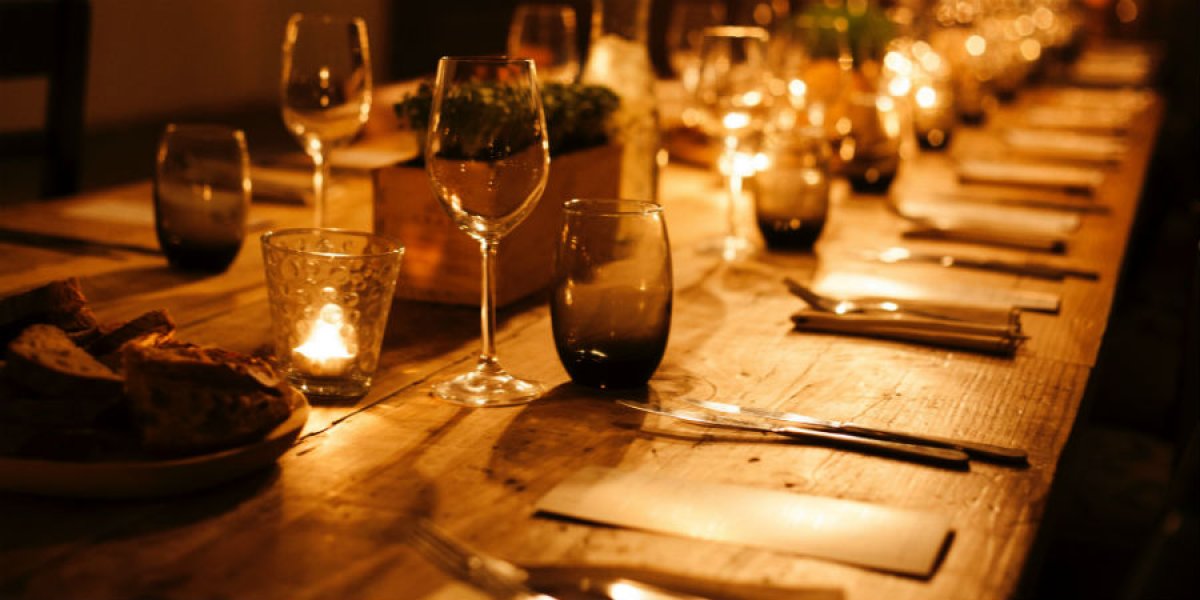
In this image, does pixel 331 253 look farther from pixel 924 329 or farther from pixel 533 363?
pixel 924 329

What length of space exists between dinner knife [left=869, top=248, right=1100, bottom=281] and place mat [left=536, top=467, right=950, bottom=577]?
0.99 metres

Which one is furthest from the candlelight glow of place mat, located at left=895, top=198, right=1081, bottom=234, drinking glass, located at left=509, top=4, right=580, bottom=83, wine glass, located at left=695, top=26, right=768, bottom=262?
drinking glass, located at left=509, top=4, right=580, bottom=83

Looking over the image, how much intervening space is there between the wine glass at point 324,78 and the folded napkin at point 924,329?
605 millimetres

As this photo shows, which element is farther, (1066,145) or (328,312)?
(1066,145)

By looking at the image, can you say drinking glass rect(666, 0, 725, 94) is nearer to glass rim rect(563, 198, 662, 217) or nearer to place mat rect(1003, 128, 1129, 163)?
place mat rect(1003, 128, 1129, 163)

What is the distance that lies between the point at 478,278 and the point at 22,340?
2.14 feet

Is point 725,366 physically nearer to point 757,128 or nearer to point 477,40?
point 757,128

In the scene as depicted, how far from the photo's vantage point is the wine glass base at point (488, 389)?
3.74 ft

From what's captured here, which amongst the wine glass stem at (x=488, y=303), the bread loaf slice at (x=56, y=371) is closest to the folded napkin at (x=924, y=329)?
the wine glass stem at (x=488, y=303)

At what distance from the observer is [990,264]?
5.99 ft

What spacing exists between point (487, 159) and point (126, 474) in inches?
16.3

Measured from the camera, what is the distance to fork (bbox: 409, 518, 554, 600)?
0.75m

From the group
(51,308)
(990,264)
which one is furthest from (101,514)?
(990,264)

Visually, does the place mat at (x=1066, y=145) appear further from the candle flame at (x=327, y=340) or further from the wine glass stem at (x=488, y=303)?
the candle flame at (x=327, y=340)
